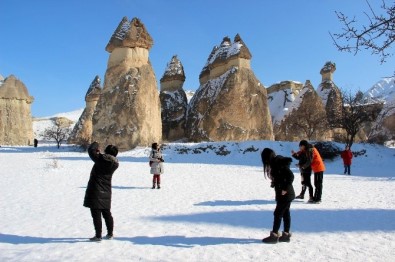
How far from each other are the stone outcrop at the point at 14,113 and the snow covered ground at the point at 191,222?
27.0 metres

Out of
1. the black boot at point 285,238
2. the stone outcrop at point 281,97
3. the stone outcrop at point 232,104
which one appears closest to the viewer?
the black boot at point 285,238

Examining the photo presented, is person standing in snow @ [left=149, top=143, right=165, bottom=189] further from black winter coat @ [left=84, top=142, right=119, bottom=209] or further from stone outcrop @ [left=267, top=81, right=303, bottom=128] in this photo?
stone outcrop @ [left=267, top=81, right=303, bottom=128]

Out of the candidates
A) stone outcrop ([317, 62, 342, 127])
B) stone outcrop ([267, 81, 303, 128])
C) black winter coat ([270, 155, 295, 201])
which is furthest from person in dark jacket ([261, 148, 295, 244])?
stone outcrop ([267, 81, 303, 128])

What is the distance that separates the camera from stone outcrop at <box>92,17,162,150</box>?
2303cm

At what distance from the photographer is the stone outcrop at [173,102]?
105 feet

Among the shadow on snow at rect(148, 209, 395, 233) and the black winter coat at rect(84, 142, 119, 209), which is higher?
the black winter coat at rect(84, 142, 119, 209)

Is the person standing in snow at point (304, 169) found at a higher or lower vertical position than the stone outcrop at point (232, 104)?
lower

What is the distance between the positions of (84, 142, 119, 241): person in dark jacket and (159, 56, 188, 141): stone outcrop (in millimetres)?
26445

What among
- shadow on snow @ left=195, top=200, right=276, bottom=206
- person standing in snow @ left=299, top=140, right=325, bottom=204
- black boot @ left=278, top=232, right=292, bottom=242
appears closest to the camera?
black boot @ left=278, top=232, right=292, bottom=242

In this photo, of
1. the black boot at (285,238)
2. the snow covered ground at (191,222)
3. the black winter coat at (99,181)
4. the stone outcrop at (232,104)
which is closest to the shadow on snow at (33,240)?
the snow covered ground at (191,222)

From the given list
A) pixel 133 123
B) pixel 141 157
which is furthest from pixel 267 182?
pixel 133 123

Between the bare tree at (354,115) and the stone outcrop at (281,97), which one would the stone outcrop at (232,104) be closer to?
the bare tree at (354,115)

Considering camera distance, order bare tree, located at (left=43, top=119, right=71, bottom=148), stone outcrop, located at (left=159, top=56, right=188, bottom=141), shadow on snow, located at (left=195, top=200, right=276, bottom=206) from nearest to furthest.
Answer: shadow on snow, located at (left=195, top=200, right=276, bottom=206) < stone outcrop, located at (left=159, top=56, right=188, bottom=141) < bare tree, located at (left=43, top=119, right=71, bottom=148)

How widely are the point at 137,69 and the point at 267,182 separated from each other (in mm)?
15266
